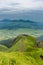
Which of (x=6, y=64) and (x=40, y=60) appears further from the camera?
(x=40, y=60)

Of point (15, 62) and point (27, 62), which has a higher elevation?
point (15, 62)

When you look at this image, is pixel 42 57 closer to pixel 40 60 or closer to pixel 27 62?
pixel 40 60

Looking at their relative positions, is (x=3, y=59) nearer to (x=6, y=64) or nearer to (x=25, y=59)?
(x=6, y=64)

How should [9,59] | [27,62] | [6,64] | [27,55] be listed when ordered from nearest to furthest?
[6,64] < [9,59] < [27,62] < [27,55]

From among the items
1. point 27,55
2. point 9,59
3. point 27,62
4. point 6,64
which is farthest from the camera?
point 27,55

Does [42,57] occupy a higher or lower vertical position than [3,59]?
lower

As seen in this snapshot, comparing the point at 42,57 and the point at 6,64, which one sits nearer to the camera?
the point at 6,64

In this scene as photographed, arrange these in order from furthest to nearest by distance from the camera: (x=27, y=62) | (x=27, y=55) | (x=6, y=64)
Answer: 1. (x=27, y=55)
2. (x=27, y=62)
3. (x=6, y=64)

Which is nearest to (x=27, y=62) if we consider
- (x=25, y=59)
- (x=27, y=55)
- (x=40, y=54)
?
(x=25, y=59)

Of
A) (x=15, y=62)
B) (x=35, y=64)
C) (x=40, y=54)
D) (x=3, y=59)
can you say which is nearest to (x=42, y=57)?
(x=40, y=54)
